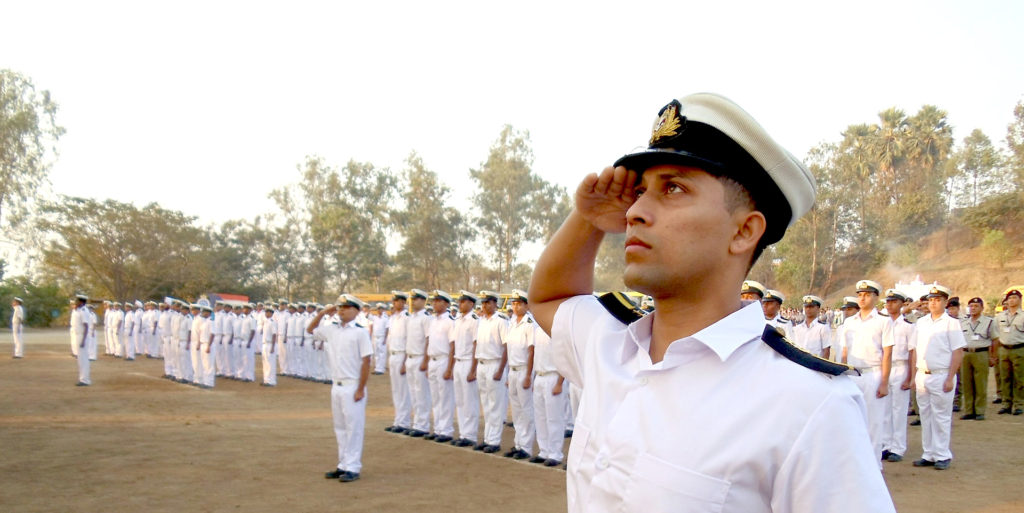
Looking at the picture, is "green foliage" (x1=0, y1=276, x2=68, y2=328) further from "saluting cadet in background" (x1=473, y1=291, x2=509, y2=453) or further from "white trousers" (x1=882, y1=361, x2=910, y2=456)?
"white trousers" (x1=882, y1=361, x2=910, y2=456)

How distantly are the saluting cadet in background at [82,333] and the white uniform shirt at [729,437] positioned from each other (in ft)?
56.9

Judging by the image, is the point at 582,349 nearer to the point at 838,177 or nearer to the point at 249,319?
the point at 249,319

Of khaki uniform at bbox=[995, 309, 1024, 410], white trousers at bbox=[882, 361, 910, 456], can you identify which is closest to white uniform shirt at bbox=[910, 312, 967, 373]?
white trousers at bbox=[882, 361, 910, 456]

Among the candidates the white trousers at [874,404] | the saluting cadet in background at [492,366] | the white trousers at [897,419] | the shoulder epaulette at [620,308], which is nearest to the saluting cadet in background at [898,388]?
the white trousers at [897,419]

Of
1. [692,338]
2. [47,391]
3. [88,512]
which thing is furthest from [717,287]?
[47,391]

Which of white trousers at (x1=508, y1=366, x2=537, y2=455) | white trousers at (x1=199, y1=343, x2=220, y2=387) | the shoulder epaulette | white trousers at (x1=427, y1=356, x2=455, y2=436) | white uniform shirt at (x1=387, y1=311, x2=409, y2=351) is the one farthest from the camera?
Answer: white trousers at (x1=199, y1=343, x2=220, y2=387)

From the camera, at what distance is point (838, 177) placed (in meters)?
42.6

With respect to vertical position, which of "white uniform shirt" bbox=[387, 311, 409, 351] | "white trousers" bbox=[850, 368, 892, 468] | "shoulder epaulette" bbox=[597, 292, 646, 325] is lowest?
"white trousers" bbox=[850, 368, 892, 468]

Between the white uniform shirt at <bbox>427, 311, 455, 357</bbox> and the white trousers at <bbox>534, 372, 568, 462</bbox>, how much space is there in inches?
84.7

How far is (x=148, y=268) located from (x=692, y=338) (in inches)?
1769

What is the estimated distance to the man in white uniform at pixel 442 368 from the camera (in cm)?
1091

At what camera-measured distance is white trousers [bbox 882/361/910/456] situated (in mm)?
9328

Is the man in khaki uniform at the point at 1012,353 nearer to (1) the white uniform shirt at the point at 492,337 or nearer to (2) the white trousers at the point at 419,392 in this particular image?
(1) the white uniform shirt at the point at 492,337

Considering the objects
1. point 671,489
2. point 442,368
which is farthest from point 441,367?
point 671,489
